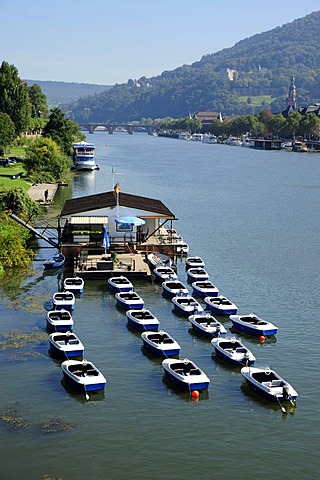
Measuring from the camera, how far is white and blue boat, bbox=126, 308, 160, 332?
44.6 metres

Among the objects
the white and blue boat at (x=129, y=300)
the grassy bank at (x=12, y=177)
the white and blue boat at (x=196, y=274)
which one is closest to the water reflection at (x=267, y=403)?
the white and blue boat at (x=129, y=300)

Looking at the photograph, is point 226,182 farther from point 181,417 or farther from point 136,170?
point 181,417

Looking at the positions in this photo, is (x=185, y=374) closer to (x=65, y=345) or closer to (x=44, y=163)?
(x=65, y=345)

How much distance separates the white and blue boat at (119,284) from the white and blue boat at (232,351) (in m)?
11.8

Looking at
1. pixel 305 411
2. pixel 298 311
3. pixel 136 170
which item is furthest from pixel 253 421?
pixel 136 170

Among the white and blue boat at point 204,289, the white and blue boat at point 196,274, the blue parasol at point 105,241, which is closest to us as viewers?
the white and blue boat at point 204,289

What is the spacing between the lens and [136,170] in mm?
161500

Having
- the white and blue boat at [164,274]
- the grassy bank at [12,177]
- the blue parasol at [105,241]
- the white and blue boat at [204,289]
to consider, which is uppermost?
the blue parasol at [105,241]

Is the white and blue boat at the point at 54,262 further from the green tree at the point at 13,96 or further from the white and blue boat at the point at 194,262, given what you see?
the green tree at the point at 13,96

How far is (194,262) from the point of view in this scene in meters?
61.0

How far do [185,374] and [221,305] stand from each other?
42.3ft

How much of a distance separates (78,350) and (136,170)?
123 m

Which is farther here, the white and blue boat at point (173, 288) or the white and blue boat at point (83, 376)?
the white and blue boat at point (173, 288)

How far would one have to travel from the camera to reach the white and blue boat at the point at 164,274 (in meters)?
55.5
